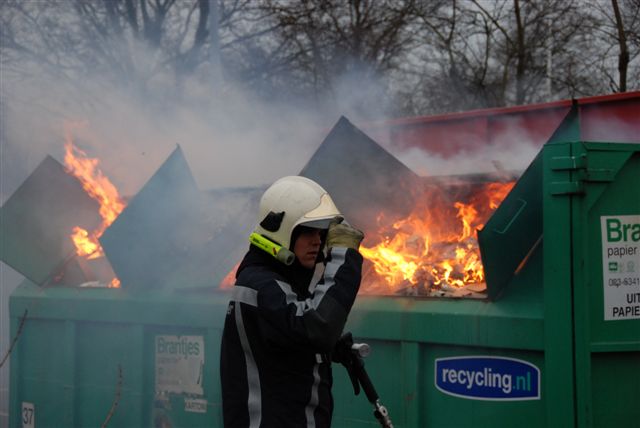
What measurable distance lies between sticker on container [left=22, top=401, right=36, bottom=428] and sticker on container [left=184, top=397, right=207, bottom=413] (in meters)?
1.52

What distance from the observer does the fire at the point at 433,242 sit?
4184 millimetres

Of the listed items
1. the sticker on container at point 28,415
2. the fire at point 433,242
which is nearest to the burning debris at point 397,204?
the fire at point 433,242

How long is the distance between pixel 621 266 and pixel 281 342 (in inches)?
61.3

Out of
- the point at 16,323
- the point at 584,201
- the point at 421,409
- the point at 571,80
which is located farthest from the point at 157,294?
the point at 571,80

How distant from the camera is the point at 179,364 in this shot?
15.6ft

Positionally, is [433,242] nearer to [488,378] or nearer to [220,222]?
[488,378]

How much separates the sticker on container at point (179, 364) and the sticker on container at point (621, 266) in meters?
2.32

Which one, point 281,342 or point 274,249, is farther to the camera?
point 274,249

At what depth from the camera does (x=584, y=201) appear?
328cm

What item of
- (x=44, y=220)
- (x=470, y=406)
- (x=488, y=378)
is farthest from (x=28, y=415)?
(x=488, y=378)

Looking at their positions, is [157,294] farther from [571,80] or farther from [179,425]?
[571,80]

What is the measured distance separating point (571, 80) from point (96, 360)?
1030 cm

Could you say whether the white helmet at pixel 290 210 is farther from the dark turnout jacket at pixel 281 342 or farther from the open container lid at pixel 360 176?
the open container lid at pixel 360 176

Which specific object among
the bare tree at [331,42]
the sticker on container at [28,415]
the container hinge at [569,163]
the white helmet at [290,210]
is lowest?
the sticker on container at [28,415]
